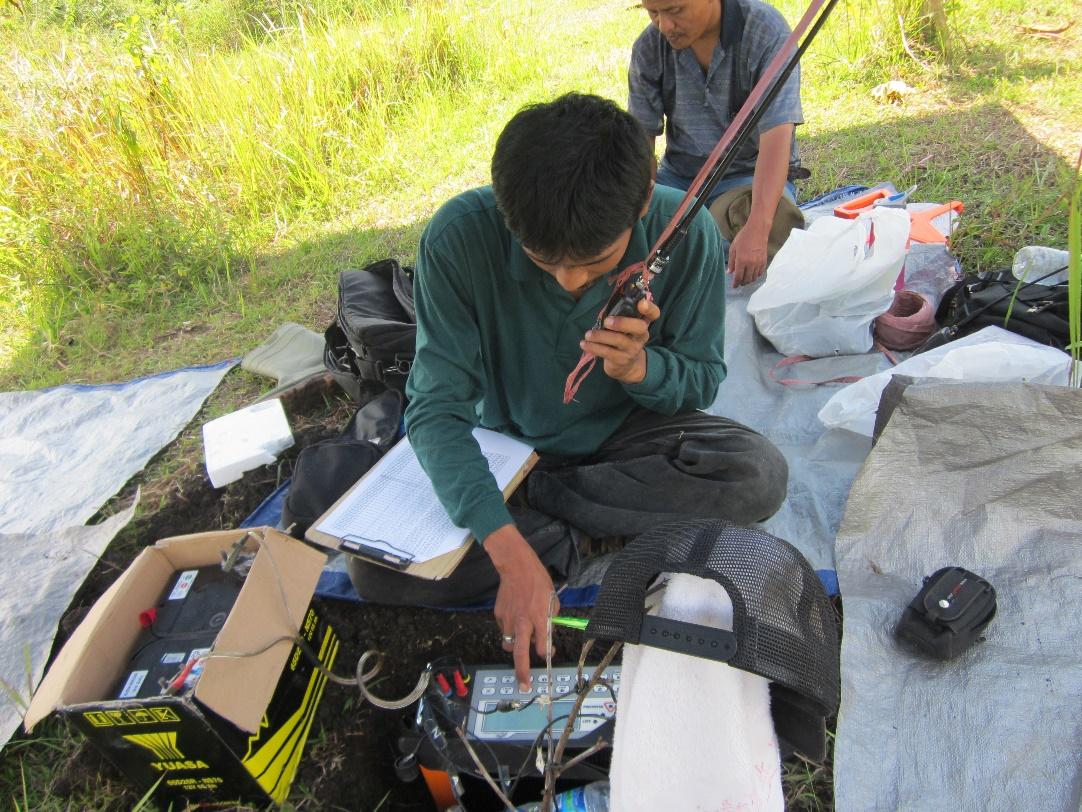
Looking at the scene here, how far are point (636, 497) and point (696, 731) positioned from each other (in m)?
1.21

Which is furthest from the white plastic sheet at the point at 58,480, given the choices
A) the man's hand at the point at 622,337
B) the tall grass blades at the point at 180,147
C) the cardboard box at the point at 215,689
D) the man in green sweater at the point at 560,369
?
the man's hand at the point at 622,337

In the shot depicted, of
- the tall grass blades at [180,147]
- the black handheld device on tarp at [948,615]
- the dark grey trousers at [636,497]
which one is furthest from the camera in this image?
the tall grass blades at [180,147]

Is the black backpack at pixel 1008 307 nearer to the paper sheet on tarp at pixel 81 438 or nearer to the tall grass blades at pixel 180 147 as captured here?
the paper sheet on tarp at pixel 81 438

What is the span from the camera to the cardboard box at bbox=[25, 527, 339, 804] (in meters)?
1.29

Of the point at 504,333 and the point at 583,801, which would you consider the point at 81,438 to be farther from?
the point at 583,801

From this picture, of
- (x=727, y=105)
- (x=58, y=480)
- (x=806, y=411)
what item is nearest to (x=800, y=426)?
(x=806, y=411)

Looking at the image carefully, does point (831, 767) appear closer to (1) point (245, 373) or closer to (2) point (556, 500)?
(2) point (556, 500)

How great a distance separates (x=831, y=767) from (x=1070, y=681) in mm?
531

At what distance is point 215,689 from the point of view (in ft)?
4.17

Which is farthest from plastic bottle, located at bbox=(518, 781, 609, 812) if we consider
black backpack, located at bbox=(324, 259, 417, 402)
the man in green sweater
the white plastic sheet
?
black backpack, located at bbox=(324, 259, 417, 402)

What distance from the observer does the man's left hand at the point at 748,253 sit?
8.84 feet

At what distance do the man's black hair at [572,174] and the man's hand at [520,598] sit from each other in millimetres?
644

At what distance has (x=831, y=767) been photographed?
4.90ft

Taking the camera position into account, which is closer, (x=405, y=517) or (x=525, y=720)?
(x=525, y=720)
